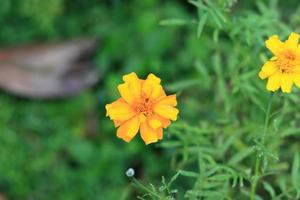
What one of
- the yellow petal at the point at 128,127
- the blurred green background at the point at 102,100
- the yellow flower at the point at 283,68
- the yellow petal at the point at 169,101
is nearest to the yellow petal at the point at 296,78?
the yellow flower at the point at 283,68

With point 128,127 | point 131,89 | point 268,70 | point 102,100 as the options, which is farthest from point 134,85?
point 102,100

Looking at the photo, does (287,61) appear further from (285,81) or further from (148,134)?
(148,134)

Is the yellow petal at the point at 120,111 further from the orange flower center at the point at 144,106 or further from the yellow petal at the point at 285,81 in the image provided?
the yellow petal at the point at 285,81

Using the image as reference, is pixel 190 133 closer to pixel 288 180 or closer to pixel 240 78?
pixel 240 78

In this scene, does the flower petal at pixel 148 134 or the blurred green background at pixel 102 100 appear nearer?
the flower petal at pixel 148 134

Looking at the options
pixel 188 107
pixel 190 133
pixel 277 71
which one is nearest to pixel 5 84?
pixel 188 107

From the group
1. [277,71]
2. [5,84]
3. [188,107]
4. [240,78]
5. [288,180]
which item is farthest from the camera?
[5,84]

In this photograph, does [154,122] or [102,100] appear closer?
[154,122]
